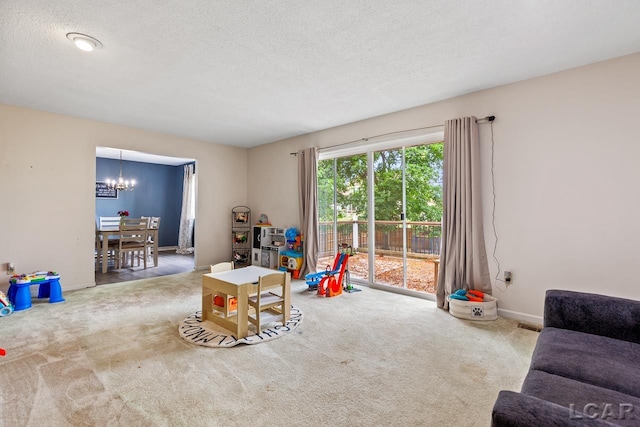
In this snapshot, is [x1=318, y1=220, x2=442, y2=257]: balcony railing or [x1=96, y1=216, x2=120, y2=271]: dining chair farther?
[x1=96, y1=216, x2=120, y2=271]: dining chair

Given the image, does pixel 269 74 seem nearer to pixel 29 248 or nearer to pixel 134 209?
pixel 29 248

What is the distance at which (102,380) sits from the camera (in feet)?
6.36

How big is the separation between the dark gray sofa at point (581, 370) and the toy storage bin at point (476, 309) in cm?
111

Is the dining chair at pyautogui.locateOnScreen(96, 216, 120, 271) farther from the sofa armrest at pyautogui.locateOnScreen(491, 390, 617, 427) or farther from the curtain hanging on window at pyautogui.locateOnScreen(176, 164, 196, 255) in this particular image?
the sofa armrest at pyautogui.locateOnScreen(491, 390, 617, 427)

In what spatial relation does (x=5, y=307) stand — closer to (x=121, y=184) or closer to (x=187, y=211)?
(x=121, y=184)

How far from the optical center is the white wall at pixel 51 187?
3.74 metres

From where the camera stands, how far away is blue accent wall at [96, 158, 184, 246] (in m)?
7.52

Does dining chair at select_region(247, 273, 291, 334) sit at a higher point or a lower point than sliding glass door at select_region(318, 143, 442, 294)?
lower

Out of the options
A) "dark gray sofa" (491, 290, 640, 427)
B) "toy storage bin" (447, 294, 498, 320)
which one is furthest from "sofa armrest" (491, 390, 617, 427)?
"toy storage bin" (447, 294, 498, 320)

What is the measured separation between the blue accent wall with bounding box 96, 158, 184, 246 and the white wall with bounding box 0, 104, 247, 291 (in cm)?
359

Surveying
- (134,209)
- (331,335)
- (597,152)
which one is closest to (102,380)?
(331,335)

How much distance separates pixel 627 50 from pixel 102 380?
15.6 feet

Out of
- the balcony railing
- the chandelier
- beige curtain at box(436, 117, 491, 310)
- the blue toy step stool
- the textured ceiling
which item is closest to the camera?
the textured ceiling

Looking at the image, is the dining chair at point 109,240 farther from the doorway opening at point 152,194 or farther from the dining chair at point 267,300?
the dining chair at point 267,300
